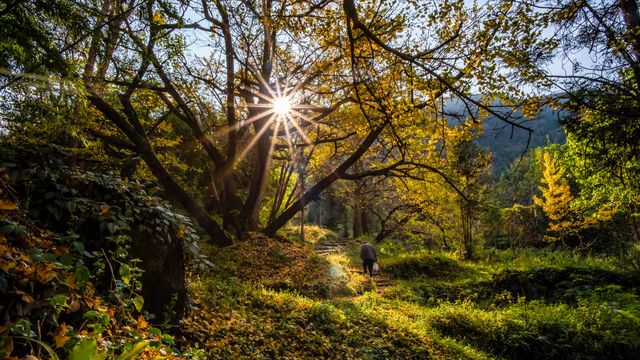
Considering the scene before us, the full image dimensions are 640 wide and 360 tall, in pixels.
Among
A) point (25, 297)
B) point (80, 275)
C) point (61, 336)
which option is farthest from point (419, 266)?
point (25, 297)

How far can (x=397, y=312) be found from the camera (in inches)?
328

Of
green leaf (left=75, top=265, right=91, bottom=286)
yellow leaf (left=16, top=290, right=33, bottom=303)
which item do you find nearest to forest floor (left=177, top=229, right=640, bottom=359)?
green leaf (left=75, top=265, right=91, bottom=286)

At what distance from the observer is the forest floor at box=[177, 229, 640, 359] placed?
4.88 metres

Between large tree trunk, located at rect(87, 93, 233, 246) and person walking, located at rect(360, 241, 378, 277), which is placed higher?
large tree trunk, located at rect(87, 93, 233, 246)

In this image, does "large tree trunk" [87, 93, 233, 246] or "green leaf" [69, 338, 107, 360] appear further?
"large tree trunk" [87, 93, 233, 246]

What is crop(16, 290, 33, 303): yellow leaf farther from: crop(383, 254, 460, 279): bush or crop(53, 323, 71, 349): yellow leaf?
crop(383, 254, 460, 279): bush

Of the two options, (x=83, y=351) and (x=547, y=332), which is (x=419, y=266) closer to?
(x=547, y=332)

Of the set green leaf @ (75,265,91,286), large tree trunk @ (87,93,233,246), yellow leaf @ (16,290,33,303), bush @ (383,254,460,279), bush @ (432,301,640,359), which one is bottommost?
bush @ (432,301,640,359)

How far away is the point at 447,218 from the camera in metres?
18.5

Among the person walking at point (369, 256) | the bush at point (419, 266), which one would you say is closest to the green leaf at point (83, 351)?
the person walking at point (369, 256)

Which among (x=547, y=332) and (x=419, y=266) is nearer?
(x=547, y=332)

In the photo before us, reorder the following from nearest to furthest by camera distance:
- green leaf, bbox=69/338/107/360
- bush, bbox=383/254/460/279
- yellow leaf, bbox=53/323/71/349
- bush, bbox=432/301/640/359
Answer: green leaf, bbox=69/338/107/360
yellow leaf, bbox=53/323/71/349
bush, bbox=432/301/640/359
bush, bbox=383/254/460/279

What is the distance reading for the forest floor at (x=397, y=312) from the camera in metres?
4.88

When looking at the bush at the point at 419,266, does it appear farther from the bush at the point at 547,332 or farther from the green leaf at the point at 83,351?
the green leaf at the point at 83,351
